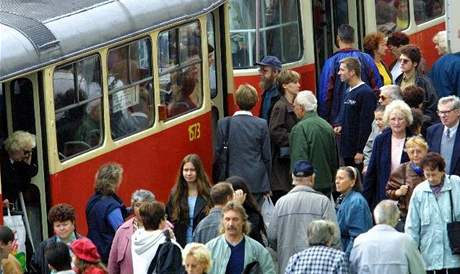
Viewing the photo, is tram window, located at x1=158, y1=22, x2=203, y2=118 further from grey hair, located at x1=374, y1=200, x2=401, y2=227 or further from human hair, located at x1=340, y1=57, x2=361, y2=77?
grey hair, located at x1=374, y1=200, x2=401, y2=227

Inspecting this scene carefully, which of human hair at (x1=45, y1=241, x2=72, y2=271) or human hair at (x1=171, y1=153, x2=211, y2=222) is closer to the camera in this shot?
human hair at (x1=45, y1=241, x2=72, y2=271)

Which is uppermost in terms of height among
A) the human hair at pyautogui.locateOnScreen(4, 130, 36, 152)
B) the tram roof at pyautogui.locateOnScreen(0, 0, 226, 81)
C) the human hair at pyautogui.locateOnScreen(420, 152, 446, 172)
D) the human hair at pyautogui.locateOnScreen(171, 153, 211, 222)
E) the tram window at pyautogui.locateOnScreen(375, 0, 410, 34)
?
the tram roof at pyautogui.locateOnScreen(0, 0, 226, 81)

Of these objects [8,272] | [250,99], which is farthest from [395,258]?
[250,99]

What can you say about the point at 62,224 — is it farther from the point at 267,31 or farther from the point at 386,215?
the point at 267,31

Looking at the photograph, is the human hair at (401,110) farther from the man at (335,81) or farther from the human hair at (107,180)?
the man at (335,81)

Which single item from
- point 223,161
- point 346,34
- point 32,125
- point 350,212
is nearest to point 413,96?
point 223,161

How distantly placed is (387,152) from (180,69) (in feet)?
8.86

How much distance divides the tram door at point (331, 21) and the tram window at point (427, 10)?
2.00m

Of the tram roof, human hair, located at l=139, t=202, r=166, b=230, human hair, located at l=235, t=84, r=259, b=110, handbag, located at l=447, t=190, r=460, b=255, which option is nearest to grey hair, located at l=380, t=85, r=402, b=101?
human hair, located at l=235, t=84, r=259, b=110

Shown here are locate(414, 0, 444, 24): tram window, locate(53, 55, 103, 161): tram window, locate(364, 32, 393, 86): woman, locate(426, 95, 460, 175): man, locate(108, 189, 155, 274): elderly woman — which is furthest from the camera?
locate(414, 0, 444, 24): tram window

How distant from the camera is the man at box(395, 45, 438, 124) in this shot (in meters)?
22.8

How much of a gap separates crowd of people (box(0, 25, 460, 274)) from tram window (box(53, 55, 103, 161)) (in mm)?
539

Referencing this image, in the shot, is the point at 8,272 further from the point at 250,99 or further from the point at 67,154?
the point at 250,99

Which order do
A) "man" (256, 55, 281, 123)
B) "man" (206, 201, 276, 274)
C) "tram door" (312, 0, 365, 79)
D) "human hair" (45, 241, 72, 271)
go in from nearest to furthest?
"human hair" (45, 241, 72, 271)
"man" (206, 201, 276, 274)
"man" (256, 55, 281, 123)
"tram door" (312, 0, 365, 79)
